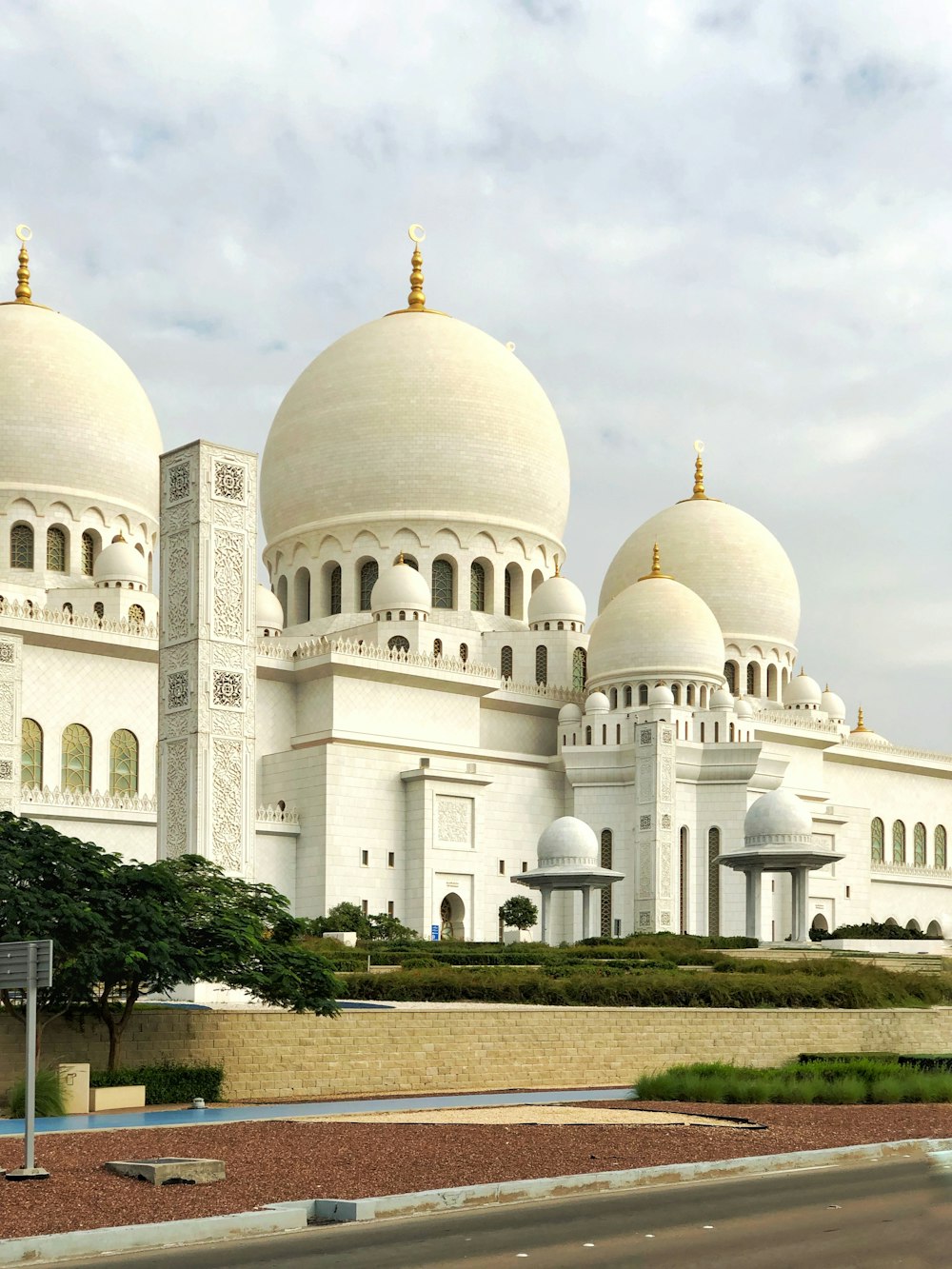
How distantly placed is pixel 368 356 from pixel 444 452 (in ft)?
12.3

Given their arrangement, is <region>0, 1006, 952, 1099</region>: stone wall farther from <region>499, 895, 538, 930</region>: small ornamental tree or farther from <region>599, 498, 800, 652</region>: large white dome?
<region>599, 498, 800, 652</region>: large white dome

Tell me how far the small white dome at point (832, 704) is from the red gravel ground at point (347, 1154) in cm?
4152

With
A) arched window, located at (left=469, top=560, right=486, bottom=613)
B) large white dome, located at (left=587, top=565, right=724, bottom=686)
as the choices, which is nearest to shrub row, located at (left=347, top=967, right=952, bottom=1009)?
large white dome, located at (left=587, top=565, right=724, bottom=686)

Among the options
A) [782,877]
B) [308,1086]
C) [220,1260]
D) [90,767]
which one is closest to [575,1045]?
[308,1086]

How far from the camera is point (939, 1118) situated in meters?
15.4

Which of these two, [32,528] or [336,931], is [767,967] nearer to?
[336,931]

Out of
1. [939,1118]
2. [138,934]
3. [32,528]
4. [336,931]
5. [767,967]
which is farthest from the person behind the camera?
[32,528]

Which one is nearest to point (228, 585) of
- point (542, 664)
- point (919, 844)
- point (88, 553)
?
point (88, 553)

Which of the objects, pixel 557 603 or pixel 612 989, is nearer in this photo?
pixel 612 989

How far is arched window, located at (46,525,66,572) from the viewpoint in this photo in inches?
1734

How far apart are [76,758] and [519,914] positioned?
1072 centimetres

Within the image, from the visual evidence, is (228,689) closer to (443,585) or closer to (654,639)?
(654,639)

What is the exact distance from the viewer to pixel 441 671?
42.8 meters

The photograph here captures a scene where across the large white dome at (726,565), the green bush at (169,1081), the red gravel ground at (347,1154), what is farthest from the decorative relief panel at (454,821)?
the red gravel ground at (347,1154)
